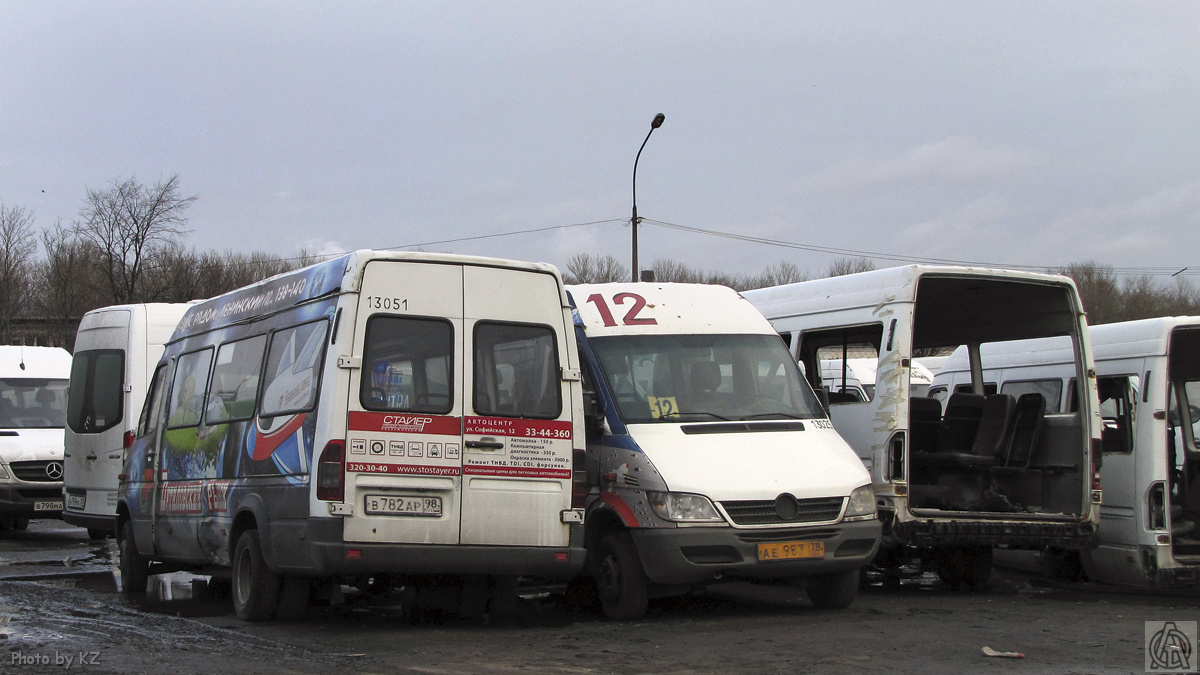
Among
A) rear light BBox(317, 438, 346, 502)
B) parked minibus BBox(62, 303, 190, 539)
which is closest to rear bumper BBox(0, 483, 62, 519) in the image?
parked minibus BBox(62, 303, 190, 539)

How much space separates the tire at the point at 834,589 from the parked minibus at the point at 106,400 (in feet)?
26.3

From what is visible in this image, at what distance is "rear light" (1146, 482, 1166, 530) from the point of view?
10352mm

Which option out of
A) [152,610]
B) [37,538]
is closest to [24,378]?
[37,538]

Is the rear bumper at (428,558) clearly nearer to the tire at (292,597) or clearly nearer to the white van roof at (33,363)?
→ the tire at (292,597)

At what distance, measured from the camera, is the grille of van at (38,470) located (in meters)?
16.1

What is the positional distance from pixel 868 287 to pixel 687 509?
3.00 m

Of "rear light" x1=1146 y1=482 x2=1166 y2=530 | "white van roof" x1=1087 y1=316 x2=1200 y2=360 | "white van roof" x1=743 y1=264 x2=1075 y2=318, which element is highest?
"white van roof" x1=743 y1=264 x2=1075 y2=318

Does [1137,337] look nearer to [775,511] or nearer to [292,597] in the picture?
[775,511]

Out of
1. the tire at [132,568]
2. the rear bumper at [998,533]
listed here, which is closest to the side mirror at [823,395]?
the rear bumper at [998,533]

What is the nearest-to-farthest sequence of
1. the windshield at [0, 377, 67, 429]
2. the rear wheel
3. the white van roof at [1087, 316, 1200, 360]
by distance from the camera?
the white van roof at [1087, 316, 1200, 360] < the rear wheel < the windshield at [0, 377, 67, 429]

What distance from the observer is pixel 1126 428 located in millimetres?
10883

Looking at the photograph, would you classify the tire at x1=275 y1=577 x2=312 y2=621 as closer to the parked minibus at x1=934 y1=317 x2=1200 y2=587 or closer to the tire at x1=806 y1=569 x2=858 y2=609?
the tire at x1=806 y1=569 x2=858 y2=609

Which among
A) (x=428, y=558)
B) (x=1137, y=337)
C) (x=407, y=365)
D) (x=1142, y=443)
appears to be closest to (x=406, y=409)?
(x=407, y=365)

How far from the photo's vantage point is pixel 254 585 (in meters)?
8.63
